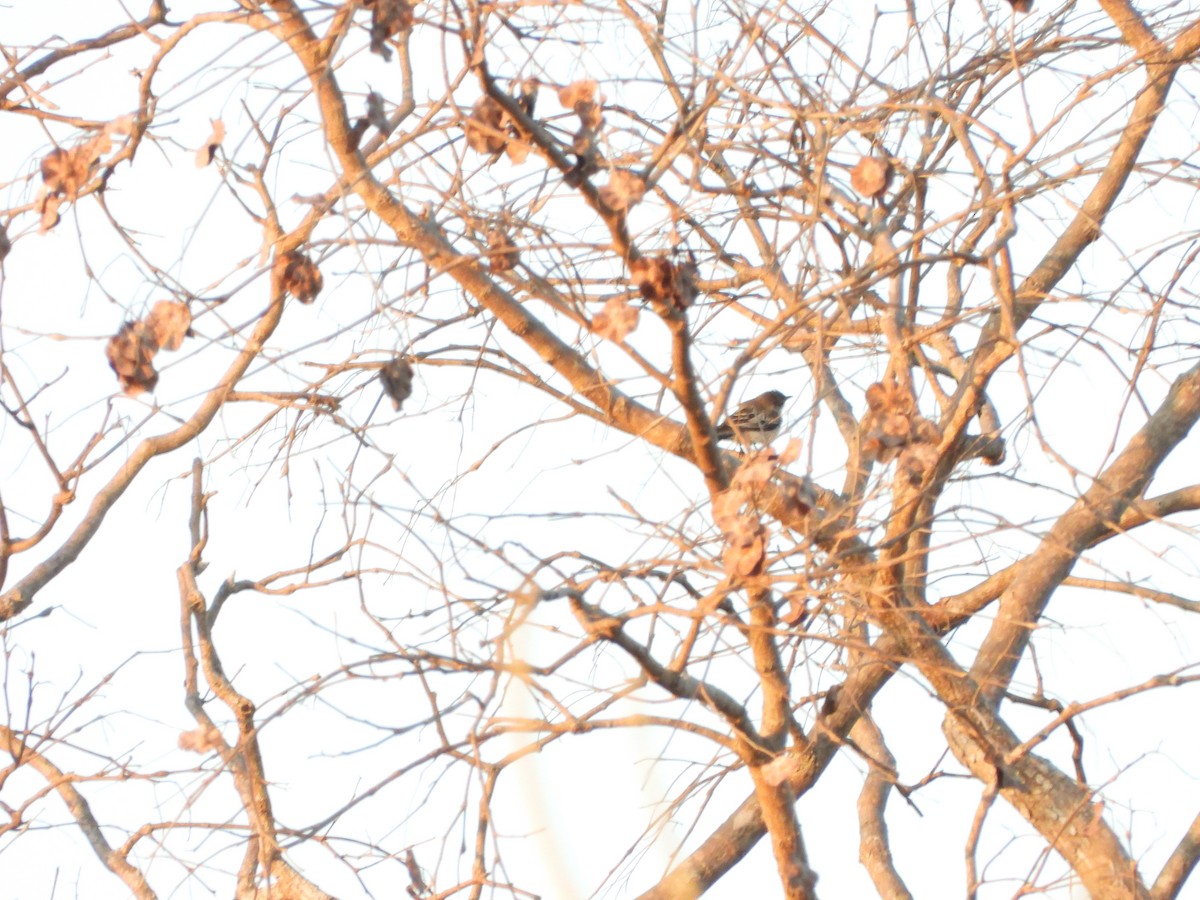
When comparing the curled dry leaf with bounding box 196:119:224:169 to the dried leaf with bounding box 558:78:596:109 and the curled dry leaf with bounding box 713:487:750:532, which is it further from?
the curled dry leaf with bounding box 713:487:750:532

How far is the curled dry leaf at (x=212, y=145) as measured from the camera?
2.35 meters

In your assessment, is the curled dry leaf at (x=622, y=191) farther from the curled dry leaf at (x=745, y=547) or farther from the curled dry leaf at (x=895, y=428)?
the curled dry leaf at (x=895, y=428)

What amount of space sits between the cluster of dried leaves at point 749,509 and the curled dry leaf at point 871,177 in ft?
1.79

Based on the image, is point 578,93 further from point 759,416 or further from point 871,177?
point 759,416

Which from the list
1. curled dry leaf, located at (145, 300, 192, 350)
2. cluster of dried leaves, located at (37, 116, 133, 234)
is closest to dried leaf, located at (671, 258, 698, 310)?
curled dry leaf, located at (145, 300, 192, 350)

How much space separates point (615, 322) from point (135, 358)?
780 mm

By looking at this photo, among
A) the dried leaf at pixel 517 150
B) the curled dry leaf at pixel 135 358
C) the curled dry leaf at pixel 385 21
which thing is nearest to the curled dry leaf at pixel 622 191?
the dried leaf at pixel 517 150

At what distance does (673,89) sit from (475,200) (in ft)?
1.93

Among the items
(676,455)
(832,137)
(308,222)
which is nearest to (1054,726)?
(676,455)

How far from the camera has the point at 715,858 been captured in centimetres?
409

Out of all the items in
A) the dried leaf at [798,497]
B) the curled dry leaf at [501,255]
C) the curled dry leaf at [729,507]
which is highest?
the curled dry leaf at [501,255]

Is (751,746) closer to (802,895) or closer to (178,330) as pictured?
(802,895)

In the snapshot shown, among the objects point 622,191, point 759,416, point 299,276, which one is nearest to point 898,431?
point 622,191

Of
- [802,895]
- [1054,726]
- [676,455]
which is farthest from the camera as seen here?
[676,455]
